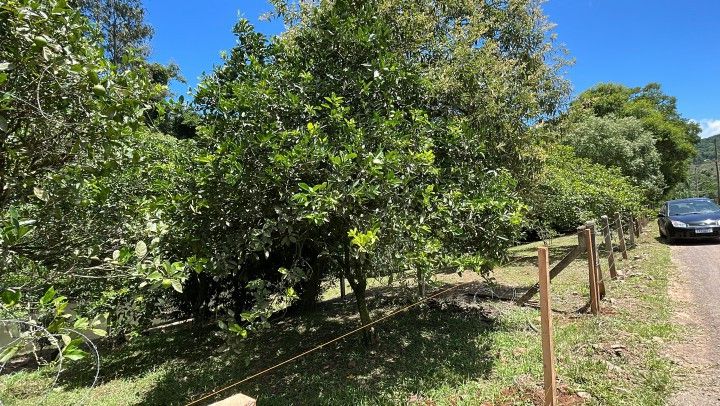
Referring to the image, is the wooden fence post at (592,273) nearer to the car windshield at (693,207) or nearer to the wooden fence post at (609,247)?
the wooden fence post at (609,247)

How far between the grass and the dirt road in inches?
7.1

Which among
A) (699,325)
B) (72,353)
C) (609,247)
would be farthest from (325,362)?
(609,247)

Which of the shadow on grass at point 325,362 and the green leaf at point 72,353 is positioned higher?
the green leaf at point 72,353

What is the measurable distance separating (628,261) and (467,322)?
230 inches

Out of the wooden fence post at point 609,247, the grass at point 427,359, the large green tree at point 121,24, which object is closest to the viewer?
the grass at point 427,359

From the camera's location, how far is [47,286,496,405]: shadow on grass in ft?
16.2

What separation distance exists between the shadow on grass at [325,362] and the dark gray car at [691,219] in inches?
356

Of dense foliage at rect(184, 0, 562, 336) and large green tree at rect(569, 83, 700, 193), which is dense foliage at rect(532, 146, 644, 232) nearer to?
dense foliage at rect(184, 0, 562, 336)

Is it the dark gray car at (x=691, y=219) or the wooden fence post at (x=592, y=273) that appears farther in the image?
the dark gray car at (x=691, y=219)

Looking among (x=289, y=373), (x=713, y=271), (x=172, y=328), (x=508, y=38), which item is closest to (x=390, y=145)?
(x=289, y=373)

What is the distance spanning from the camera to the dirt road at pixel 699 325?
397 cm

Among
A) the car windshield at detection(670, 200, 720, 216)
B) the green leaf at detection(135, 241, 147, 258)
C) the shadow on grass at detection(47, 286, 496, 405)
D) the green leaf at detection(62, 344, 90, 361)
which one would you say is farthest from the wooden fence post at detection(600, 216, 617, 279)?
the green leaf at detection(62, 344, 90, 361)

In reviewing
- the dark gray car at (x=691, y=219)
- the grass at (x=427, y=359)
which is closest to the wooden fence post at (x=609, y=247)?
the grass at (x=427, y=359)

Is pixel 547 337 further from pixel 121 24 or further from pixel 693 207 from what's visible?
pixel 121 24
